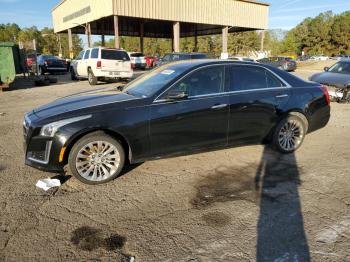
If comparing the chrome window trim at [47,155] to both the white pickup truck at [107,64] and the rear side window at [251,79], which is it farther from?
the white pickup truck at [107,64]

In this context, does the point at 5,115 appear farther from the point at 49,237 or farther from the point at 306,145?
the point at 306,145

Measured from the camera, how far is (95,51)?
14.9 meters

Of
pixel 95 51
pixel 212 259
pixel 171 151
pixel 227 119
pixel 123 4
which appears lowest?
pixel 212 259

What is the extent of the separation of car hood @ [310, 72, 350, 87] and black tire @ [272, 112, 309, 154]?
5.91 meters

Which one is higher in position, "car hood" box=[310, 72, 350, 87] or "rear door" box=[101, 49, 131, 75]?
"rear door" box=[101, 49, 131, 75]

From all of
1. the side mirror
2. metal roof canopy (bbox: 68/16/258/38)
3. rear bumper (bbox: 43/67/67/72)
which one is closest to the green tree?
metal roof canopy (bbox: 68/16/258/38)

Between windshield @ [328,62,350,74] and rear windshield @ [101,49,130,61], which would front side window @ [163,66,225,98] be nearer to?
windshield @ [328,62,350,74]

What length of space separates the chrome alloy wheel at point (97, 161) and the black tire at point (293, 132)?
275 centimetres

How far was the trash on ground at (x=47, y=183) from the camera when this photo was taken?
155 inches

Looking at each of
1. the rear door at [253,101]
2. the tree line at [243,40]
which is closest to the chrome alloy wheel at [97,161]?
the rear door at [253,101]

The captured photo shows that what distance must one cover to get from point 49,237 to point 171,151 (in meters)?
1.96

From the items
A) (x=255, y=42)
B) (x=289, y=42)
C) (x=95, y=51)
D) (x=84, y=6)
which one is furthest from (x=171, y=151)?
(x=289, y=42)

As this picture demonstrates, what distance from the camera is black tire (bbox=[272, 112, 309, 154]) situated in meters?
5.09

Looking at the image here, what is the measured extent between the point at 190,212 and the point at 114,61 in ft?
40.8
